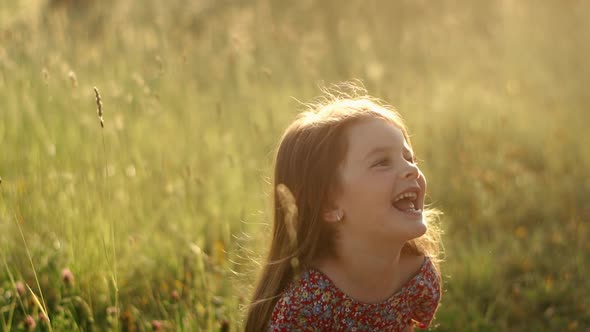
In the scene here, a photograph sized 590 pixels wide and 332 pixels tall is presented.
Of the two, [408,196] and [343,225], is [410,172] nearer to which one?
[408,196]

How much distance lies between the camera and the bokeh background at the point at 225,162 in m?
2.96

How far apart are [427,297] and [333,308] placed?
379 mm

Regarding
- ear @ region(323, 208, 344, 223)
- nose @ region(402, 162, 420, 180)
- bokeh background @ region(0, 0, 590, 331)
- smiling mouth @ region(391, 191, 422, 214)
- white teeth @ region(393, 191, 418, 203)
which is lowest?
bokeh background @ region(0, 0, 590, 331)

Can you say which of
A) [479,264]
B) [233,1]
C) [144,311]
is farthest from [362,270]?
[233,1]

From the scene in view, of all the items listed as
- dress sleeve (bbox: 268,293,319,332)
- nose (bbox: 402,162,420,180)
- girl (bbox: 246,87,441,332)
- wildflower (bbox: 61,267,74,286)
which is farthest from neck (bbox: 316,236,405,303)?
wildflower (bbox: 61,267,74,286)

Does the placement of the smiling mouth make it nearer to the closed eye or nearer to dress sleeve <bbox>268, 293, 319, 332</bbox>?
the closed eye

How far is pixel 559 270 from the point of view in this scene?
3611 millimetres

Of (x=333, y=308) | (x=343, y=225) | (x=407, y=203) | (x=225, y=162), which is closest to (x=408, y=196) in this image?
(x=407, y=203)

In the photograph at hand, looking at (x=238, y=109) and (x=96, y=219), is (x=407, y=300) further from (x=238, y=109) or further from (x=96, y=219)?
(x=238, y=109)

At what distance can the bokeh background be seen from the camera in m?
2.96

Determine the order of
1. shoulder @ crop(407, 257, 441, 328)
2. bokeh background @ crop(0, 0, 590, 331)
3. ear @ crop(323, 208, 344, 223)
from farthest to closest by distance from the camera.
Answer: bokeh background @ crop(0, 0, 590, 331)
shoulder @ crop(407, 257, 441, 328)
ear @ crop(323, 208, 344, 223)

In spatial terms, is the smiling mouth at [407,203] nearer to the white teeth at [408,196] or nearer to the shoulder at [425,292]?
the white teeth at [408,196]

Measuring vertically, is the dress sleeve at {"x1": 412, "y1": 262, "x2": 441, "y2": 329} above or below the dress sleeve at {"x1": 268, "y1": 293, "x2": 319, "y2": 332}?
below

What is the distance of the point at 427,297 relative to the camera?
2.54 m
